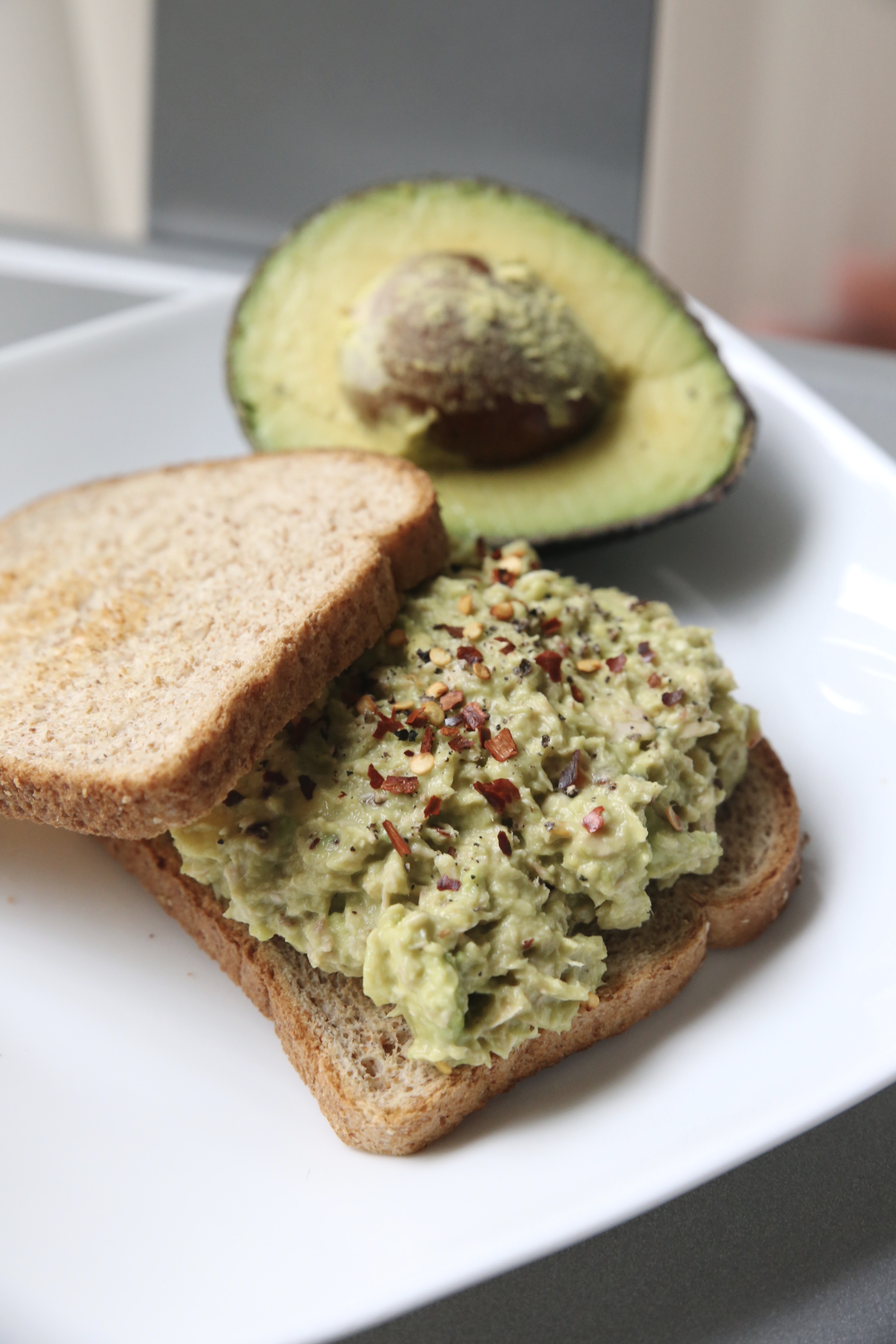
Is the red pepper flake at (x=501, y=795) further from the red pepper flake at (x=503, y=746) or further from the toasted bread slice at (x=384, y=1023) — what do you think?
the toasted bread slice at (x=384, y=1023)

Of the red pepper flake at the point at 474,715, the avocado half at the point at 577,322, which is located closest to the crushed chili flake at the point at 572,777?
the red pepper flake at the point at 474,715

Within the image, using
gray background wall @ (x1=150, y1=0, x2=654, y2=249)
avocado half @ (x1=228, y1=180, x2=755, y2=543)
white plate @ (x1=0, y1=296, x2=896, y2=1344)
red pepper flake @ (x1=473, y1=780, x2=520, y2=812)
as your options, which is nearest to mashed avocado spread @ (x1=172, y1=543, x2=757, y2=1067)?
red pepper flake @ (x1=473, y1=780, x2=520, y2=812)

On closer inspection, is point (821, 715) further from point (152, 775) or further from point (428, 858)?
point (152, 775)

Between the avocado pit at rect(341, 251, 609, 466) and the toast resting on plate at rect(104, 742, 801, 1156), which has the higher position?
the avocado pit at rect(341, 251, 609, 466)

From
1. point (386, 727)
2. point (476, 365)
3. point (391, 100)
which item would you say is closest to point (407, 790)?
point (386, 727)

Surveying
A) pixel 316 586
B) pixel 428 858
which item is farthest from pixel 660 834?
pixel 316 586

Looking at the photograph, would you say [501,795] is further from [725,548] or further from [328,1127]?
[725,548]

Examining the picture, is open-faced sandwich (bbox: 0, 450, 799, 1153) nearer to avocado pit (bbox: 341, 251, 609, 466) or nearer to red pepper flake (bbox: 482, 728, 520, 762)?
red pepper flake (bbox: 482, 728, 520, 762)
